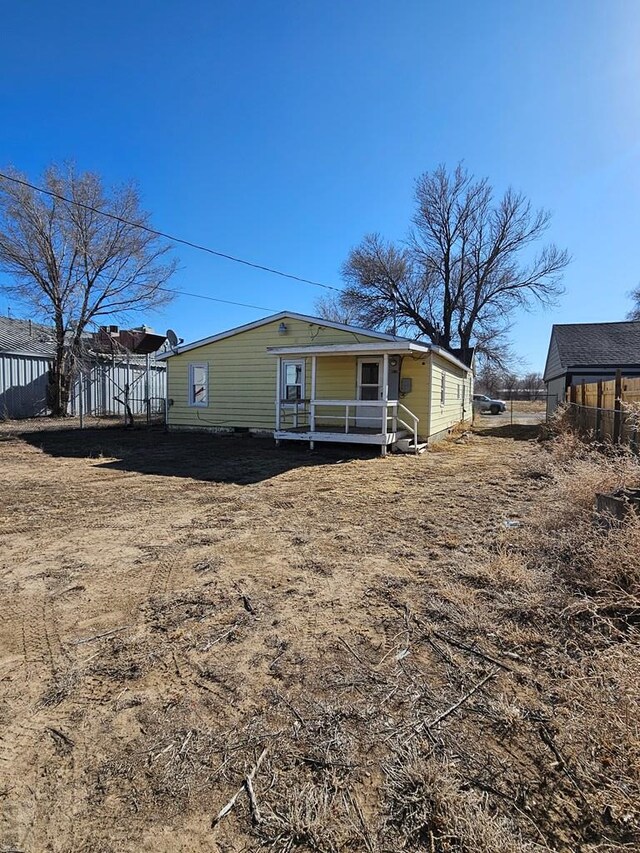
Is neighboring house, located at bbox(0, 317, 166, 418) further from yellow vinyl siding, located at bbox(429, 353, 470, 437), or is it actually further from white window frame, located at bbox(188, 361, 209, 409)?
Answer: yellow vinyl siding, located at bbox(429, 353, 470, 437)

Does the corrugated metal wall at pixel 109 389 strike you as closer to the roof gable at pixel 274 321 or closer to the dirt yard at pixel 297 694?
the roof gable at pixel 274 321

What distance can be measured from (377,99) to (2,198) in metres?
15.2

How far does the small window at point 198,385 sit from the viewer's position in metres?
14.3

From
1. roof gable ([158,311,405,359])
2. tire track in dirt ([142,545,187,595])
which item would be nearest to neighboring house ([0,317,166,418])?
roof gable ([158,311,405,359])

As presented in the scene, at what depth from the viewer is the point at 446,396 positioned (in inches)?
562

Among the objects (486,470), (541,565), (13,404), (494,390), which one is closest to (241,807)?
(541,565)

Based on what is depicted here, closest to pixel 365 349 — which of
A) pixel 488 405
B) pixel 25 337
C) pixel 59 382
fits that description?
pixel 59 382

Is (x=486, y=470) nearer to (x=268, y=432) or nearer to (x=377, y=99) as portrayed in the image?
(x=268, y=432)

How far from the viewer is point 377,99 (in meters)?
11.7

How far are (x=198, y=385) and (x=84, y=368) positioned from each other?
8156 mm

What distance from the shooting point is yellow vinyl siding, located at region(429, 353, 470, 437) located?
12156mm

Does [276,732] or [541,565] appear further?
[541,565]

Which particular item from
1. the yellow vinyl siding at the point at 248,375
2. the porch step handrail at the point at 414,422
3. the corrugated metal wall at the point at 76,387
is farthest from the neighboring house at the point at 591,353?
the corrugated metal wall at the point at 76,387

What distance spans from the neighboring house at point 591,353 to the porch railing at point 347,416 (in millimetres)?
9551
